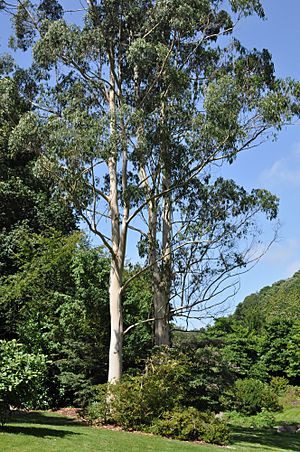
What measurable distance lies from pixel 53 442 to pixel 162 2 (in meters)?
11.9

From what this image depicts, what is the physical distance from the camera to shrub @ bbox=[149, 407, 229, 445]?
11.7m

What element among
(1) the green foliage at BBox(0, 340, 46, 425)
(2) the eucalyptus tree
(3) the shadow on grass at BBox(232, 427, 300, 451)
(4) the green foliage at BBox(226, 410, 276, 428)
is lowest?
(3) the shadow on grass at BBox(232, 427, 300, 451)

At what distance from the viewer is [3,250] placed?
61.4 feet

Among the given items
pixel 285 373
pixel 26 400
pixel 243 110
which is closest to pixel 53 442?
pixel 26 400

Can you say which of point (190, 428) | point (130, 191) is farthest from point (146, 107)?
point (190, 428)

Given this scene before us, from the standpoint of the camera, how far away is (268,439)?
14.3 m

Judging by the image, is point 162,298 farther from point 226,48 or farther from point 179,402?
point 226,48

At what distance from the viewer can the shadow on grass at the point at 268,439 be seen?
1290 centimetres

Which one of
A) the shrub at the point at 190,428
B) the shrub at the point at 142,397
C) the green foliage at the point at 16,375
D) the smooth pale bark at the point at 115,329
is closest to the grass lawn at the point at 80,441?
the shrub at the point at 190,428

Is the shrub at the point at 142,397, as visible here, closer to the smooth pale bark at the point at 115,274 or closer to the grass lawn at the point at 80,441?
the smooth pale bark at the point at 115,274

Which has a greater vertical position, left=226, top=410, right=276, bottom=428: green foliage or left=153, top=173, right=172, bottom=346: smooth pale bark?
left=153, top=173, right=172, bottom=346: smooth pale bark

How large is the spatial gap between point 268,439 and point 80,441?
681 centimetres

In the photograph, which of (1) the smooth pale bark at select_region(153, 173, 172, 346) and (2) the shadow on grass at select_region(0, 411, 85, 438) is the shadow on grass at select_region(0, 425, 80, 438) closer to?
(2) the shadow on grass at select_region(0, 411, 85, 438)

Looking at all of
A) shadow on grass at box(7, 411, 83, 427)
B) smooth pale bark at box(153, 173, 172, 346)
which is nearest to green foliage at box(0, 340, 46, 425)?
shadow on grass at box(7, 411, 83, 427)
